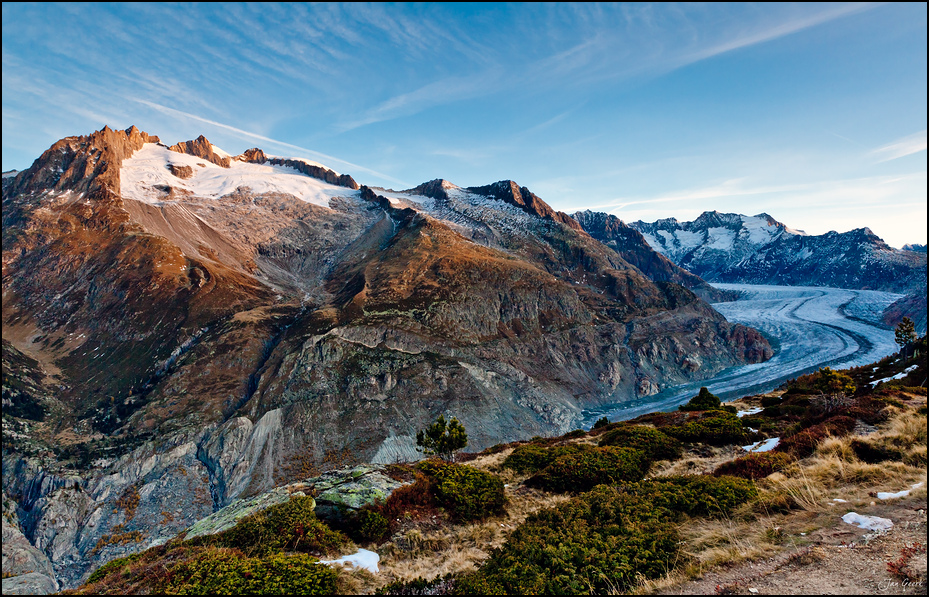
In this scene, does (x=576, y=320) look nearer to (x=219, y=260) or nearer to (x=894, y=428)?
(x=894, y=428)

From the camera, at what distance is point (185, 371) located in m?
105

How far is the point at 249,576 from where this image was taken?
926 cm

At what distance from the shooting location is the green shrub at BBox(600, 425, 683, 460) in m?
21.1

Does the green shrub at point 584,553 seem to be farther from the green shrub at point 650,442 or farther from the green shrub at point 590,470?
the green shrub at point 650,442

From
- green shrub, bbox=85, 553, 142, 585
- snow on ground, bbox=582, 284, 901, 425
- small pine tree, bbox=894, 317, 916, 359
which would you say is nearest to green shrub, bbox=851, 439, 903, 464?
green shrub, bbox=85, 553, 142, 585

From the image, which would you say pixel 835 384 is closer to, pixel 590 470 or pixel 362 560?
pixel 590 470

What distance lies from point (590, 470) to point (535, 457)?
4.71 meters

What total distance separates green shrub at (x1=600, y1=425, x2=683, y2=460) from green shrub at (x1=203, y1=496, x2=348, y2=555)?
16.3 m

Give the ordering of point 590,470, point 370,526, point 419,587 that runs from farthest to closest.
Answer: point 590,470 < point 370,526 < point 419,587

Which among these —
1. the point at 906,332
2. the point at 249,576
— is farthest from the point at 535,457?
the point at 906,332

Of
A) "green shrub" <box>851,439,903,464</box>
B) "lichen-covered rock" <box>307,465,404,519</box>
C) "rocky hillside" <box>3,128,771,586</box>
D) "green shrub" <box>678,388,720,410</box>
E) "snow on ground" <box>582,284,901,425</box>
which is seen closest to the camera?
"green shrub" <box>851,439,903,464</box>

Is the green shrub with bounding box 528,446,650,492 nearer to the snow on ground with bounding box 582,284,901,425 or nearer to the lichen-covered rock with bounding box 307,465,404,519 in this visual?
the lichen-covered rock with bounding box 307,465,404,519

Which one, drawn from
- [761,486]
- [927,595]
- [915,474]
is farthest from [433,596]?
[915,474]

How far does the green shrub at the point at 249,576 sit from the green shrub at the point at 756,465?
15014mm
